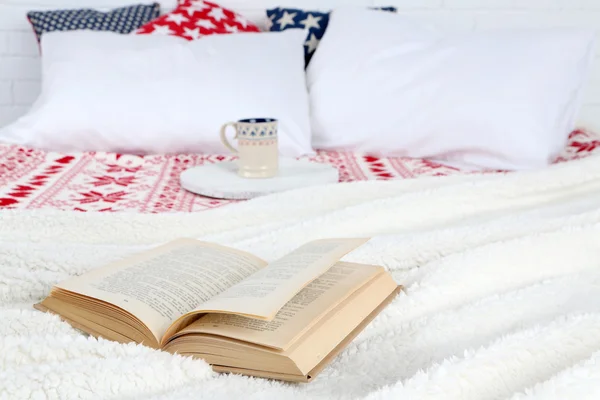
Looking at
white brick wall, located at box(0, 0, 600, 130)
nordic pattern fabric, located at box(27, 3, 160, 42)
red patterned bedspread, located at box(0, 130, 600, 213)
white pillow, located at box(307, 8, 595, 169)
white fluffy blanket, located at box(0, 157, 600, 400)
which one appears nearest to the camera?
white fluffy blanket, located at box(0, 157, 600, 400)

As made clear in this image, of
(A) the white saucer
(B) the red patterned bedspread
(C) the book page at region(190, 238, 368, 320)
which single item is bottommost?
(B) the red patterned bedspread

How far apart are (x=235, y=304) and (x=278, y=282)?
60 mm

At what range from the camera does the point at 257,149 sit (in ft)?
4.11

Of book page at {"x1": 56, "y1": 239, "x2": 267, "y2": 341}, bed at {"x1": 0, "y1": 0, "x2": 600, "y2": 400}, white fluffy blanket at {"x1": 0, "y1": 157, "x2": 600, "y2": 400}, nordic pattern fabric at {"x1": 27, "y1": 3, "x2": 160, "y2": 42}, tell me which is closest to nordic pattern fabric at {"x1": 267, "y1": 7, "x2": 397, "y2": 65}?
nordic pattern fabric at {"x1": 27, "y1": 3, "x2": 160, "y2": 42}

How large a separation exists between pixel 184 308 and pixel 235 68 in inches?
44.2

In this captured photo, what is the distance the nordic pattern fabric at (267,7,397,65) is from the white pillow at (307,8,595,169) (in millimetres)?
163

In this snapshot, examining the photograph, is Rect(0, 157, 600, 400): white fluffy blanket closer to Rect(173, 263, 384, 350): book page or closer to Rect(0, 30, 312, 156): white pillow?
Rect(173, 263, 384, 350): book page

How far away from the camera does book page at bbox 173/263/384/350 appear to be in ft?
1.85

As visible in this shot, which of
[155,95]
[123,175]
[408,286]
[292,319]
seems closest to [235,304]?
[292,319]

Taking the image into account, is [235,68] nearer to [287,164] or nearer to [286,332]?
[287,164]

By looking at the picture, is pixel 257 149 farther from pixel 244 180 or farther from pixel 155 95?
pixel 155 95

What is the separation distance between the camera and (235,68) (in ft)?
5.45

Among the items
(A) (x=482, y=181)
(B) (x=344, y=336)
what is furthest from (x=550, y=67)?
(B) (x=344, y=336)

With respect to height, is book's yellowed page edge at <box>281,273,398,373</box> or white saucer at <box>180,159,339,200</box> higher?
book's yellowed page edge at <box>281,273,398,373</box>
